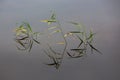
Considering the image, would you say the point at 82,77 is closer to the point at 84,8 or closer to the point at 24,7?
the point at 84,8

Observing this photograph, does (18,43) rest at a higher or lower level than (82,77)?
higher

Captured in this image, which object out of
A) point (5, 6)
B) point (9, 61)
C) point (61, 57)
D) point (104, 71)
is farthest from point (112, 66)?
point (5, 6)

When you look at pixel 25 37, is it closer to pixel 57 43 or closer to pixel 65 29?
→ pixel 57 43

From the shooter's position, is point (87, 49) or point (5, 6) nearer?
point (87, 49)

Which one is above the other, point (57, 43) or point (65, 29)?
Result: point (65, 29)

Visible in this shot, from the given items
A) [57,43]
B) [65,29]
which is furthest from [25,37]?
[65,29]

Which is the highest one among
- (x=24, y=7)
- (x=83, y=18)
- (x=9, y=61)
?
(x=24, y=7)

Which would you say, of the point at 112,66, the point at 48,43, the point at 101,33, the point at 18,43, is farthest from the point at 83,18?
the point at 18,43

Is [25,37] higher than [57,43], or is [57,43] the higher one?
[25,37]
